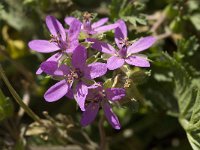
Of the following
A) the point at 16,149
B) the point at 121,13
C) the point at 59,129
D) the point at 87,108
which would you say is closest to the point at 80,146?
the point at 59,129

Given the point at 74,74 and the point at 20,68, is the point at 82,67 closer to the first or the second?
the point at 74,74

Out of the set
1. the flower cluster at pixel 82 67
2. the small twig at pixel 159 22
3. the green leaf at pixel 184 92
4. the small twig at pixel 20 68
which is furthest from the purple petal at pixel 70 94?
the small twig at pixel 159 22

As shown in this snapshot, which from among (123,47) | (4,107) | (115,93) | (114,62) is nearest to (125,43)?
(123,47)

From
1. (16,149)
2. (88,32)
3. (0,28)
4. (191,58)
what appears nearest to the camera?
(88,32)

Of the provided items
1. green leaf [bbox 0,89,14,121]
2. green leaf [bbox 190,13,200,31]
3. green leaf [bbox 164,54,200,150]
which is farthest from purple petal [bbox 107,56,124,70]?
green leaf [bbox 190,13,200,31]

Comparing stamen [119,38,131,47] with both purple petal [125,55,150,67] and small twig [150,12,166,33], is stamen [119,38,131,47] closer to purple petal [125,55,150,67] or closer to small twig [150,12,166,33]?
purple petal [125,55,150,67]

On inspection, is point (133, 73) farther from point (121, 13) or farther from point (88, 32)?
point (121, 13)
